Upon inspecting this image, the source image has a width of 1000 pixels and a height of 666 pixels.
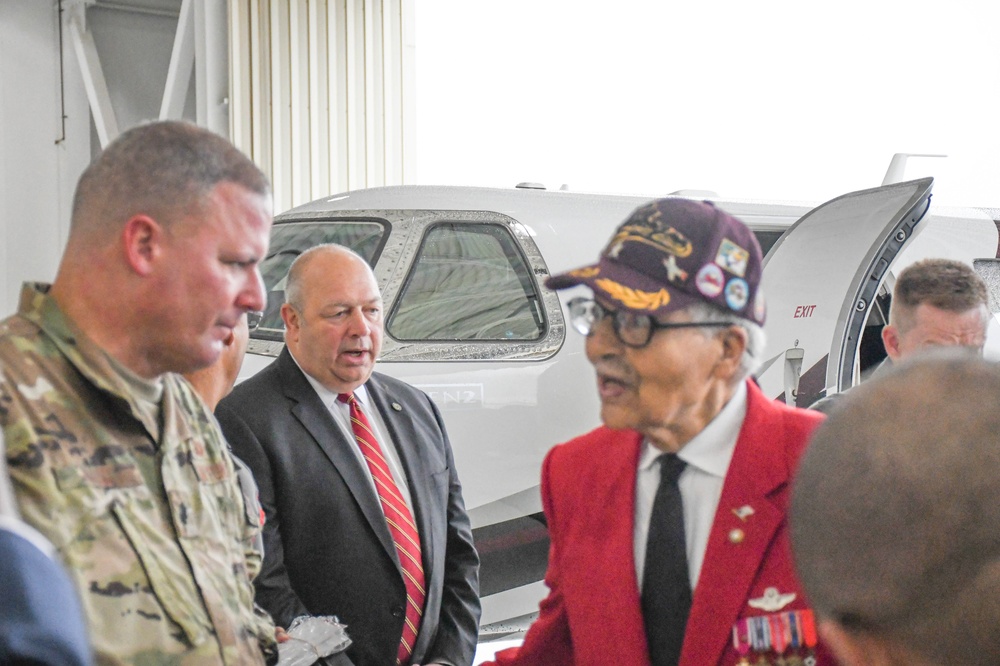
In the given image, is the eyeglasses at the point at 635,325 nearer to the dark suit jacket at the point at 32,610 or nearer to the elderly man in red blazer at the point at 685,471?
the elderly man in red blazer at the point at 685,471

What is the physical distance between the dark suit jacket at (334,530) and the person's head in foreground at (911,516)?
196cm

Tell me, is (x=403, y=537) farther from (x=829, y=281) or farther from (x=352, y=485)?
(x=829, y=281)

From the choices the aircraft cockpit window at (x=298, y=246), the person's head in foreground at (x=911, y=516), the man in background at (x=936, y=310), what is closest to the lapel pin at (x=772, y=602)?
the person's head in foreground at (x=911, y=516)

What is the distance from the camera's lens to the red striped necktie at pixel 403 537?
2.75m

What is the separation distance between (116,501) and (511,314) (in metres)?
3.52

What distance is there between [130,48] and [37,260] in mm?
2329

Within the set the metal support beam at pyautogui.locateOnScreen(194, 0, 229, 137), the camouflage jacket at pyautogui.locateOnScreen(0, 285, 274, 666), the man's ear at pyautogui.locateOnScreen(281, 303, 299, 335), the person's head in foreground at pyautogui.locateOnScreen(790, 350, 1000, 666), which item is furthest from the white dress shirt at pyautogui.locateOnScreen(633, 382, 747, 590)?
the metal support beam at pyautogui.locateOnScreen(194, 0, 229, 137)

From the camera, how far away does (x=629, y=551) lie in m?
1.70

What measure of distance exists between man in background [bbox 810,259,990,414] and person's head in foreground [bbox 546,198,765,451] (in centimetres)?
145

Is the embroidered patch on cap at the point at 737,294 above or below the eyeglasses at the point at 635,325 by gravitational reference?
above

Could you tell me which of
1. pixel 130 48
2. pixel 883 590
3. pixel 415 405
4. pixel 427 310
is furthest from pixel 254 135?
pixel 883 590

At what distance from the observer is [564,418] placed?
4.84 m

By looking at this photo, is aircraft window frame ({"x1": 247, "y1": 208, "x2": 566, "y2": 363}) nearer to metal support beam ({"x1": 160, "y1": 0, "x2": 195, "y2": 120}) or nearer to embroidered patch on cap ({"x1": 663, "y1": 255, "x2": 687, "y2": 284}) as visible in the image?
embroidered patch on cap ({"x1": 663, "y1": 255, "x2": 687, "y2": 284})

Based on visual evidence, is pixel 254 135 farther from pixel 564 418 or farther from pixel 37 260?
pixel 564 418
